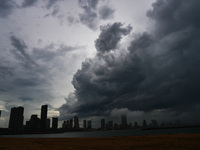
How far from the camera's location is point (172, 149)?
74.2 ft

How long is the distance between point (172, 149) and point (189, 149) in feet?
8.37

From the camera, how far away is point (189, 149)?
72.4 ft
